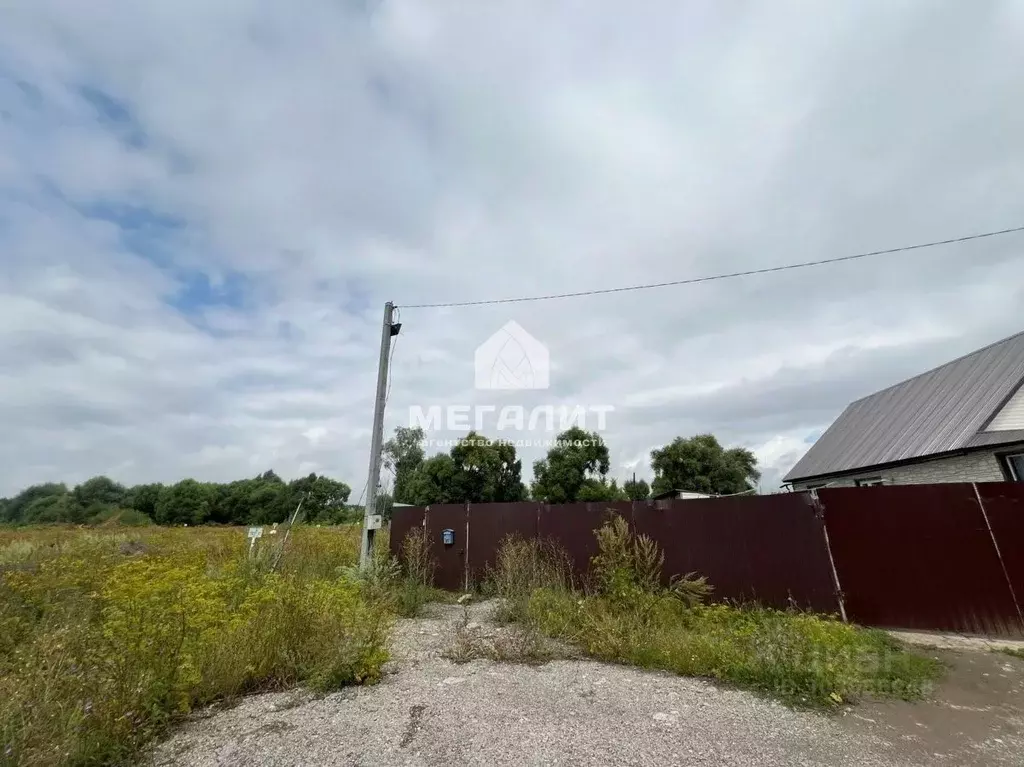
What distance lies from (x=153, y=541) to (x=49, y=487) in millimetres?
74412

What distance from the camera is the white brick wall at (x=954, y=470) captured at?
894 centimetres

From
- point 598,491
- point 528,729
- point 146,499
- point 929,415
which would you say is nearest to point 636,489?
point 598,491

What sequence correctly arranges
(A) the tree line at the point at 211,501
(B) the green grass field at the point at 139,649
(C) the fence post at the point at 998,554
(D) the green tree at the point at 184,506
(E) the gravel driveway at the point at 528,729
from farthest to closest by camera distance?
(D) the green tree at the point at 184,506 < (A) the tree line at the point at 211,501 < (C) the fence post at the point at 998,554 < (E) the gravel driveway at the point at 528,729 < (B) the green grass field at the point at 139,649

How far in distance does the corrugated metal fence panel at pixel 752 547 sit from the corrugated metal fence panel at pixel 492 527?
79.0 inches

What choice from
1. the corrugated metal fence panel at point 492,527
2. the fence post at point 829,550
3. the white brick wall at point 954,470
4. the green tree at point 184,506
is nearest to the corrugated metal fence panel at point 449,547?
the corrugated metal fence panel at point 492,527

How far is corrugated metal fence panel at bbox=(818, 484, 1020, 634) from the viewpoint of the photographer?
18.5 feet

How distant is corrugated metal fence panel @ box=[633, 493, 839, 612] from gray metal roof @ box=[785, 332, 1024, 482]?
6070 mm

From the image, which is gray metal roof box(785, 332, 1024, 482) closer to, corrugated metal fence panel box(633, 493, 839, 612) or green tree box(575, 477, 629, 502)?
corrugated metal fence panel box(633, 493, 839, 612)

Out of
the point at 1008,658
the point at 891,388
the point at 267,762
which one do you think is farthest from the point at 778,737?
the point at 891,388

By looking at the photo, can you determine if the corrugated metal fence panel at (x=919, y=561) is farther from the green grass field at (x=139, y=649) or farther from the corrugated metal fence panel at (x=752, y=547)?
the green grass field at (x=139, y=649)

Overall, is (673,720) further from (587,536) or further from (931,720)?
(587,536)

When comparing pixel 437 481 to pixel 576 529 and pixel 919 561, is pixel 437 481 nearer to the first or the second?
pixel 576 529

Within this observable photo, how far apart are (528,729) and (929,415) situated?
13791 mm

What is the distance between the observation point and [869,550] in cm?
599
